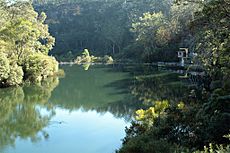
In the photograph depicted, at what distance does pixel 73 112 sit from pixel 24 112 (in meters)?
3.41

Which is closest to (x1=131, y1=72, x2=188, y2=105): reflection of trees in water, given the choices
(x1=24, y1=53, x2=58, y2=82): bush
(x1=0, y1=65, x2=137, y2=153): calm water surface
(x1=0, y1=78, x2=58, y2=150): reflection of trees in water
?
(x1=0, y1=65, x2=137, y2=153): calm water surface

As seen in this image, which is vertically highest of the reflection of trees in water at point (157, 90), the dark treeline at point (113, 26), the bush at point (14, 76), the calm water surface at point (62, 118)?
the dark treeline at point (113, 26)

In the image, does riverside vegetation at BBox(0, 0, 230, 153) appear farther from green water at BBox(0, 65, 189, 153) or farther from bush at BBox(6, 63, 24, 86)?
green water at BBox(0, 65, 189, 153)

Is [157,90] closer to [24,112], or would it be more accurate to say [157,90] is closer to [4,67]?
[24,112]

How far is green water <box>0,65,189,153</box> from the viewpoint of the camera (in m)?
18.3

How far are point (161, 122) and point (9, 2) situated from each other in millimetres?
43242

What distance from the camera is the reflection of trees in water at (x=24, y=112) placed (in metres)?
20.3

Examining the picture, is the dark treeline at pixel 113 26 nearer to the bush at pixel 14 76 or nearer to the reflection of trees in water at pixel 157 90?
the reflection of trees in water at pixel 157 90

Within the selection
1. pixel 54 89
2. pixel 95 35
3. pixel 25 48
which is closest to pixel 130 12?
pixel 95 35

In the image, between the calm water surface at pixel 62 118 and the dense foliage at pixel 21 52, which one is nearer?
the calm water surface at pixel 62 118

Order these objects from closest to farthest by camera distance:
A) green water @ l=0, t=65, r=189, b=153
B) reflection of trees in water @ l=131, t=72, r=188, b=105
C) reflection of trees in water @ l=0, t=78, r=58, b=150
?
green water @ l=0, t=65, r=189, b=153, reflection of trees in water @ l=0, t=78, r=58, b=150, reflection of trees in water @ l=131, t=72, r=188, b=105

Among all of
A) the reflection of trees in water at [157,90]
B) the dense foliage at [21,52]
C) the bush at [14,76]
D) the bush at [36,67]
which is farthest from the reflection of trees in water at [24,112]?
the reflection of trees in water at [157,90]

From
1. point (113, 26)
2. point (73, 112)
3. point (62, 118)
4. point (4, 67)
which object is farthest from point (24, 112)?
point (113, 26)

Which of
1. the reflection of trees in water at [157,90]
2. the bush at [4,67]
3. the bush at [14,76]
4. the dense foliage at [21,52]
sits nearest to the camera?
the reflection of trees in water at [157,90]
